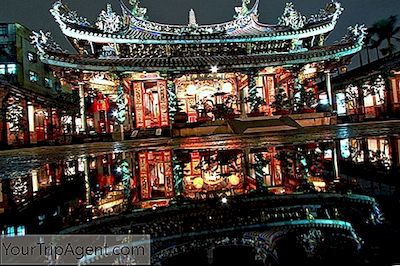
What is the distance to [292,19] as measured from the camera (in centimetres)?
2117

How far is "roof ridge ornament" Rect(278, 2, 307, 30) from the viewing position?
2092cm

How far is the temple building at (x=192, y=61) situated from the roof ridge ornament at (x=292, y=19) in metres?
0.06

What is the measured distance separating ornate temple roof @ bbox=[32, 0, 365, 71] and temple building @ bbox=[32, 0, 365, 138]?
5 centimetres

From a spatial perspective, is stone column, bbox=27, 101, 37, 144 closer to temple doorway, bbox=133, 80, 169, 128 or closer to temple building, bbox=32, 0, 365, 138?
temple building, bbox=32, 0, 365, 138

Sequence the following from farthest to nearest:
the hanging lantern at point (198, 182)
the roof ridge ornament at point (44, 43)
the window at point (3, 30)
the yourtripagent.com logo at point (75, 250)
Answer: the window at point (3, 30) < the roof ridge ornament at point (44, 43) < the hanging lantern at point (198, 182) < the yourtripagent.com logo at point (75, 250)

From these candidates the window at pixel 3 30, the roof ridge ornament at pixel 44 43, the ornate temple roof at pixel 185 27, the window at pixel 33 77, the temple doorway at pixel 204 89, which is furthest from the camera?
the window at pixel 33 77

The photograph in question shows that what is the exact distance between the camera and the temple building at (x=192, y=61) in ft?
58.3

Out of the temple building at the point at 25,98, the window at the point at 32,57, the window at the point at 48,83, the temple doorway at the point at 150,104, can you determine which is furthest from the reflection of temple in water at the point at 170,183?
the window at the point at 48,83

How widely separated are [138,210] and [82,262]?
1175 mm

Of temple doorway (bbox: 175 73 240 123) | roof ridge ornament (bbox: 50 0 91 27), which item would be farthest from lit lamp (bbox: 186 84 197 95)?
roof ridge ornament (bbox: 50 0 91 27)

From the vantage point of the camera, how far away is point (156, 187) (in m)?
3.36

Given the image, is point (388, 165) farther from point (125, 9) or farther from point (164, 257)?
point (125, 9)

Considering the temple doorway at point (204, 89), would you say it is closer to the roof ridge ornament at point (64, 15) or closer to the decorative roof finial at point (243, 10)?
the decorative roof finial at point (243, 10)

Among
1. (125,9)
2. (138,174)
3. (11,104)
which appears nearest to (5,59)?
(11,104)
